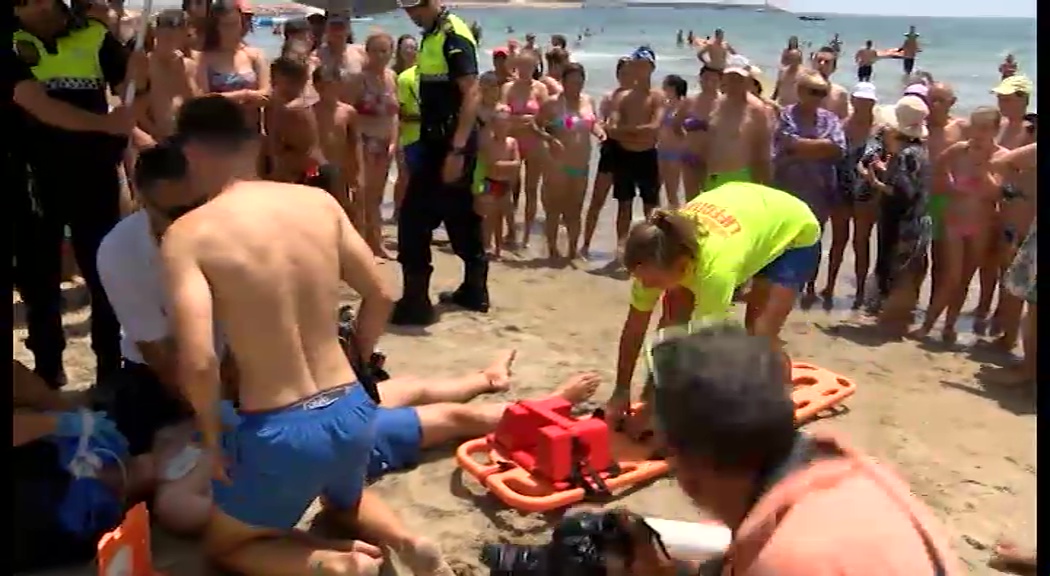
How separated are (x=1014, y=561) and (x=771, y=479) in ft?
5.92

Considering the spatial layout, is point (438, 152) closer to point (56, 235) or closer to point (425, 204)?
point (425, 204)

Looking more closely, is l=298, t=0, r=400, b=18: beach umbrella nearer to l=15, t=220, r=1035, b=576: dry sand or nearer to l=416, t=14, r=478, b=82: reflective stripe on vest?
l=416, t=14, r=478, b=82: reflective stripe on vest

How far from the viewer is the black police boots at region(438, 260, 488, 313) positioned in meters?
5.79

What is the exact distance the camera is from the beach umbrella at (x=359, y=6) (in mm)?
5733

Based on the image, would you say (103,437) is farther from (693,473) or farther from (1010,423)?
(1010,423)

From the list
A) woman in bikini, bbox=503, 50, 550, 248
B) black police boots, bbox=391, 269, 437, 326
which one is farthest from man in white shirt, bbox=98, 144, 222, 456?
woman in bikini, bbox=503, 50, 550, 248

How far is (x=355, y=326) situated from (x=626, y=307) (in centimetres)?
327

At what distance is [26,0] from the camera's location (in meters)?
4.15

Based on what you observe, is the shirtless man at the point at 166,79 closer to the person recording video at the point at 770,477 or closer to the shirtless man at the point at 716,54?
the shirtless man at the point at 716,54

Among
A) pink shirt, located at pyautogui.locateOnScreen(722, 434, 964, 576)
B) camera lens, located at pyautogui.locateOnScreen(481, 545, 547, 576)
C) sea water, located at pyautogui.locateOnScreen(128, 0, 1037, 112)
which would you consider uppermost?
sea water, located at pyautogui.locateOnScreen(128, 0, 1037, 112)

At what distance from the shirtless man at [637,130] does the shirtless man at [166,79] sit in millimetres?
2869

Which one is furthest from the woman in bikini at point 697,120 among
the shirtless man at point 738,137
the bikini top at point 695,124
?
the shirtless man at point 738,137

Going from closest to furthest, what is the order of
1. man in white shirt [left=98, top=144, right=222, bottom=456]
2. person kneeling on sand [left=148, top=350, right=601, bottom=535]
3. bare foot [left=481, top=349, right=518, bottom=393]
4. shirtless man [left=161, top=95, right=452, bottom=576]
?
shirtless man [left=161, top=95, right=452, bottom=576], person kneeling on sand [left=148, top=350, right=601, bottom=535], man in white shirt [left=98, top=144, right=222, bottom=456], bare foot [left=481, top=349, right=518, bottom=393]

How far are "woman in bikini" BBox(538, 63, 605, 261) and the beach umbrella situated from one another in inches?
83.6
